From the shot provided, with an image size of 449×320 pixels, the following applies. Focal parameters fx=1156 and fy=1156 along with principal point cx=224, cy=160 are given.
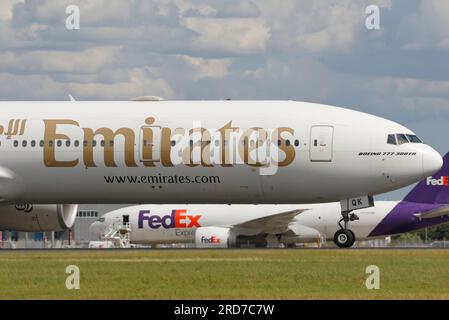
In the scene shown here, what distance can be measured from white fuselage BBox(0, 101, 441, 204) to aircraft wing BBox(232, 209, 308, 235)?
84.2ft

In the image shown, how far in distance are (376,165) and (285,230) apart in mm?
29442

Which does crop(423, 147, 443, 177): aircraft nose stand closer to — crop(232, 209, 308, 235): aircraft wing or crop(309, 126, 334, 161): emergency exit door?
crop(309, 126, 334, 161): emergency exit door

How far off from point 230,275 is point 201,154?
1423cm

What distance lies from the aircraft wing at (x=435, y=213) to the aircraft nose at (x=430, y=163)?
89.2 feet

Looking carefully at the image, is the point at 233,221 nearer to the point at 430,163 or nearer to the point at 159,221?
the point at 159,221

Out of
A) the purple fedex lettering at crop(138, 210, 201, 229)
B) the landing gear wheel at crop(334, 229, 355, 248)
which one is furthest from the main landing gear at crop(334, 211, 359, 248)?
the purple fedex lettering at crop(138, 210, 201, 229)

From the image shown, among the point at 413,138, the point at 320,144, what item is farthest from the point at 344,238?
the point at 413,138

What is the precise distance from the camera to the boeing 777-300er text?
42.3 metres

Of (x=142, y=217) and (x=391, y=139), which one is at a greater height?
(x=142, y=217)

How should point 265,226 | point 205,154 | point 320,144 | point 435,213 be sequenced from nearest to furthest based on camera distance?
point 320,144
point 205,154
point 435,213
point 265,226

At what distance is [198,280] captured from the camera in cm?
2731

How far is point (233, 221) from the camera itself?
71938 millimetres
